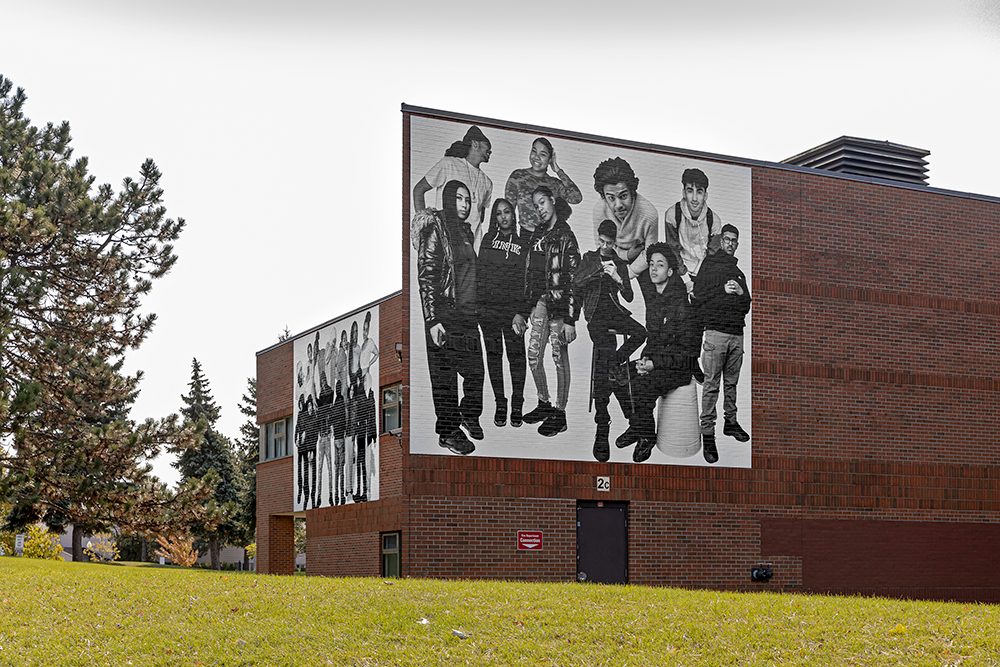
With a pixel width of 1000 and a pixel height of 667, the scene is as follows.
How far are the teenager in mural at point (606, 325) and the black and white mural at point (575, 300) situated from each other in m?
0.03

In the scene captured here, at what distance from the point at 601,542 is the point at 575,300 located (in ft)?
15.8

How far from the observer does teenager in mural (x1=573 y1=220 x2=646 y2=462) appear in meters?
23.8

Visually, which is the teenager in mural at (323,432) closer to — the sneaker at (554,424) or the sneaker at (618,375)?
the sneaker at (554,424)

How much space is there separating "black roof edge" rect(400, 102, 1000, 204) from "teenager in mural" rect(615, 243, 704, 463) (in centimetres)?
215

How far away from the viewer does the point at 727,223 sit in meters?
25.3

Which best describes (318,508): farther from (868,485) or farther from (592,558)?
(868,485)

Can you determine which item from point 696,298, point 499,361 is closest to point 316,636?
point 499,361

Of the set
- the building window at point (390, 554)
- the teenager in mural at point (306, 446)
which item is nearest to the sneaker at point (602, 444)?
the building window at point (390, 554)

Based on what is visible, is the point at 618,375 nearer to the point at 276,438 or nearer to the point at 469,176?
the point at 469,176

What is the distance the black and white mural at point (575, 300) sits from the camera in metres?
22.9

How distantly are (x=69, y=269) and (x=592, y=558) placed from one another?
12382mm

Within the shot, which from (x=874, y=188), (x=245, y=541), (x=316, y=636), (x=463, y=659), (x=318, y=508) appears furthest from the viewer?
(x=245, y=541)

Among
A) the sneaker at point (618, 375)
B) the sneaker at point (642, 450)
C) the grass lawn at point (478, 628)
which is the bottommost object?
the grass lawn at point (478, 628)

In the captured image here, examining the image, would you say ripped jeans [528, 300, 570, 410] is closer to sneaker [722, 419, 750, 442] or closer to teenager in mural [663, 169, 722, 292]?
teenager in mural [663, 169, 722, 292]
